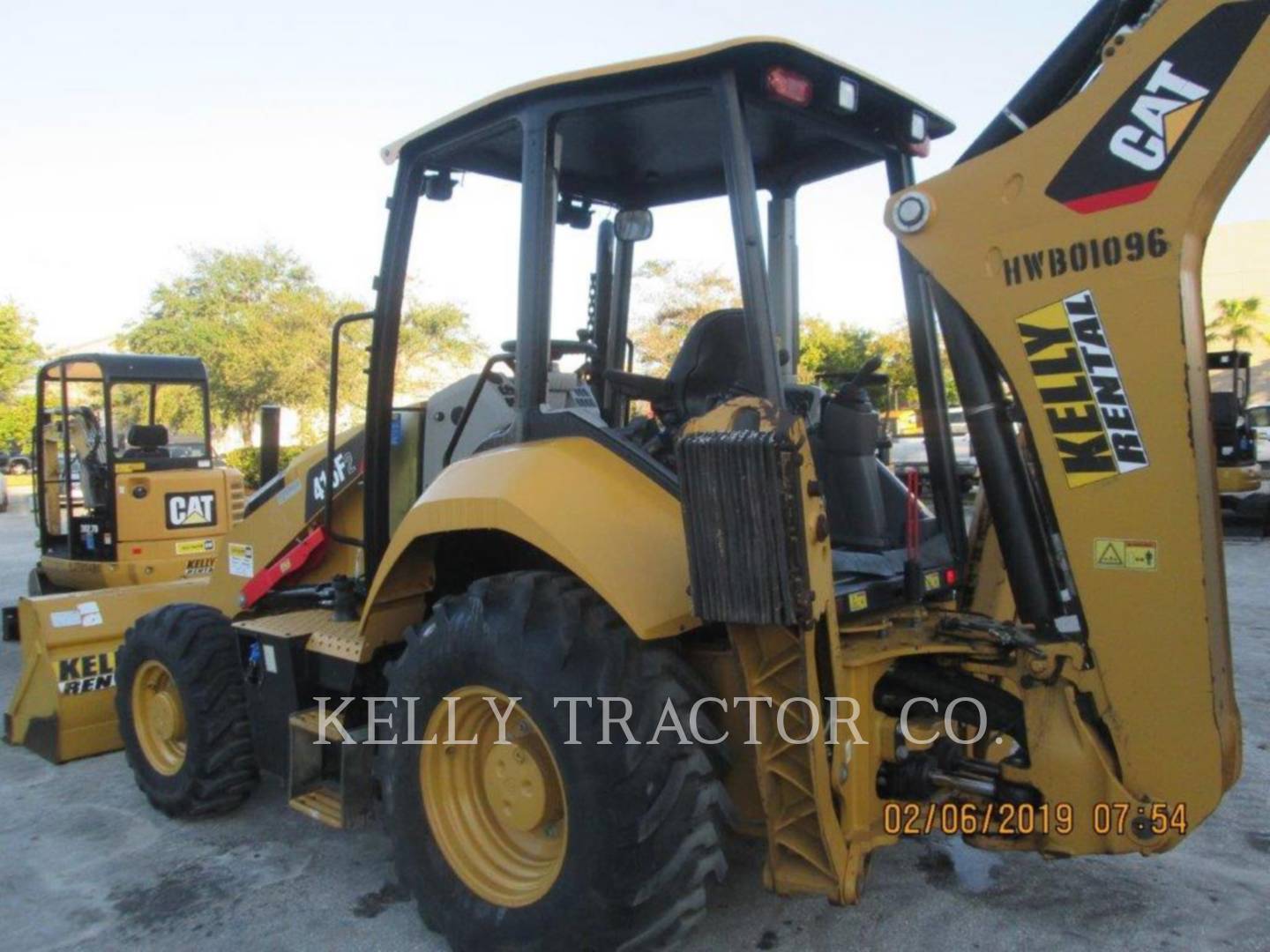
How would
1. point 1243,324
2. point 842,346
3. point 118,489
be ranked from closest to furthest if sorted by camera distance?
point 118,489, point 842,346, point 1243,324

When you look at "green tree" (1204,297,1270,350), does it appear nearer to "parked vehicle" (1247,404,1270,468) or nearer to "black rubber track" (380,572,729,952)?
"parked vehicle" (1247,404,1270,468)

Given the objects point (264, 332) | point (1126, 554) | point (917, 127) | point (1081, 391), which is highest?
point (264, 332)

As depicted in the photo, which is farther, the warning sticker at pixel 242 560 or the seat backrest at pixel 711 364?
the warning sticker at pixel 242 560

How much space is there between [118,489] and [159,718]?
4669 mm

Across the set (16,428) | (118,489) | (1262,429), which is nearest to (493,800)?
(118,489)

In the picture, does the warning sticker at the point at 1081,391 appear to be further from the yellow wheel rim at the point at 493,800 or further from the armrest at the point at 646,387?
the yellow wheel rim at the point at 493,800

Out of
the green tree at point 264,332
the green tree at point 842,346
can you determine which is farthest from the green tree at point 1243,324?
the green tree at point 264,332

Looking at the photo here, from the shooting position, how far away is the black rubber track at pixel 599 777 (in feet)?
8.69

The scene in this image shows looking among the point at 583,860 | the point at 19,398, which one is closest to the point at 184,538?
the point at 583,860

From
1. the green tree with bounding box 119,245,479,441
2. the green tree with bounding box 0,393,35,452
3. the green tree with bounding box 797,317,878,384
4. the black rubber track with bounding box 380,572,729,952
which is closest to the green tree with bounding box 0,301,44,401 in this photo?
the green tree with bounding box 0,393,35,452

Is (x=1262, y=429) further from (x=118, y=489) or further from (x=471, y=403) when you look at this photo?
(x=471, y=403)

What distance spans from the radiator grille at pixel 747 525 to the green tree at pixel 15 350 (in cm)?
3981

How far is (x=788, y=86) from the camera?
2.82 meters

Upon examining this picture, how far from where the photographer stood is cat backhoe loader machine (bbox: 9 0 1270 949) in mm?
2428
